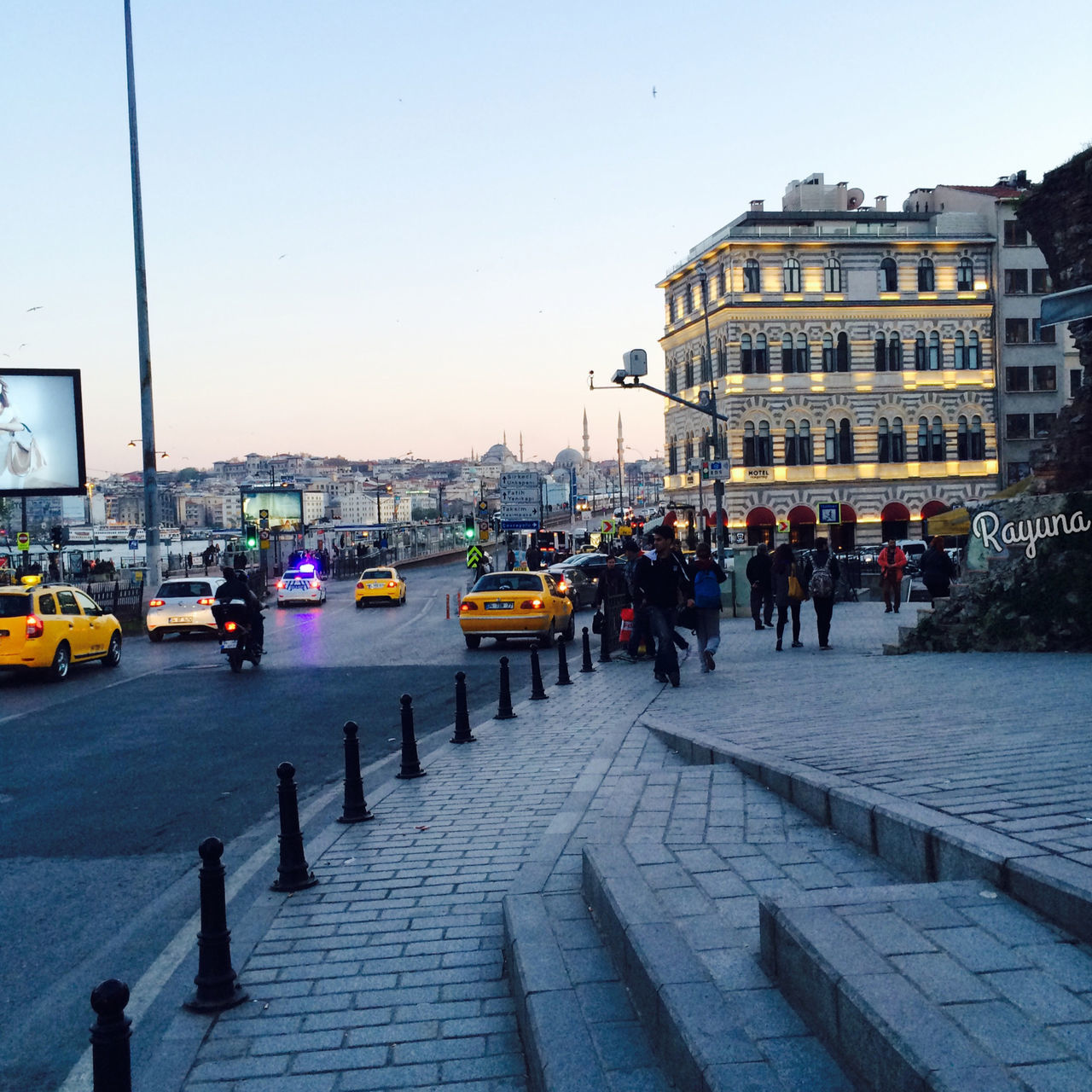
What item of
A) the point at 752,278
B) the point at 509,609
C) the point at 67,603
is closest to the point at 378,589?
the point at 509,609

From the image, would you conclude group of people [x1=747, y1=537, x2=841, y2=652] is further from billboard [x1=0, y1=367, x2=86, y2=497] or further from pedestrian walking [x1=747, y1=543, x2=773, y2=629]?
billboard [x1=0, y1=367, x2=86, y2=497]

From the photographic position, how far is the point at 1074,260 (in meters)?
16.6

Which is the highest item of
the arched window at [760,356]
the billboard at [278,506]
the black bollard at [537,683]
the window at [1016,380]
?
the arched window at [760,356]

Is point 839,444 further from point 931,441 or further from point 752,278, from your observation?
point 752,278

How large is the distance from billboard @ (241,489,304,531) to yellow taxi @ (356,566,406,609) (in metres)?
25.8

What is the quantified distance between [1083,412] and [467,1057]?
14943 millimetres

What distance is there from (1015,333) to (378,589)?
4054 centimetres

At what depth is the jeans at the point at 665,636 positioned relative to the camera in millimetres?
14477

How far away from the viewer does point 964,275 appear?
62.2m

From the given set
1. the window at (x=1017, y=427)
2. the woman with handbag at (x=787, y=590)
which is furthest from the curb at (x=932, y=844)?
the window at (x=1017, y=427)

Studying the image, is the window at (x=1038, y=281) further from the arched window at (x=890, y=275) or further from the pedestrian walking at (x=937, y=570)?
the pedestrian walking at (x=937, y=570)

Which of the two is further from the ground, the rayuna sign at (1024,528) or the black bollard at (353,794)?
the rayuna sign at (1024,528)

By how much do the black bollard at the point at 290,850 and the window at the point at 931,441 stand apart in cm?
5966

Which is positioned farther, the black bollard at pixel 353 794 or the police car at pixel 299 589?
the police car at pixel 299 589
